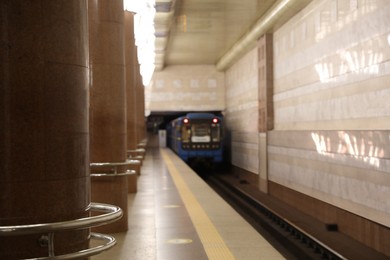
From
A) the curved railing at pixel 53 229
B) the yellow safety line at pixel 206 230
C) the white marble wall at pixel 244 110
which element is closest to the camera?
the curved railing at pixel 53 229

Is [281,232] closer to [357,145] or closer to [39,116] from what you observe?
[357,145]

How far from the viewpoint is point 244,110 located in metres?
25.7

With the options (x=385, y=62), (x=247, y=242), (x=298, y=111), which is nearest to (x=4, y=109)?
(x=247, y=242)

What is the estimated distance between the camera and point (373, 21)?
10.3 metres

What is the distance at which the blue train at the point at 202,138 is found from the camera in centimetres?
2734

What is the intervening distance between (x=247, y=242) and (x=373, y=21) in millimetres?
5644

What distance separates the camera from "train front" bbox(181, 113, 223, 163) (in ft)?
89.7

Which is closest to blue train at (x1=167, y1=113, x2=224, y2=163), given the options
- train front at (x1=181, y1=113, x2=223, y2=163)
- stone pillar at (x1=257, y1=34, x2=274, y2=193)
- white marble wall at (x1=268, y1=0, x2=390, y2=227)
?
train front at (x1=181, y1=113, x2=223, y2=163)

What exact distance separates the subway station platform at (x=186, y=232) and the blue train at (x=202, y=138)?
15432 millimetres

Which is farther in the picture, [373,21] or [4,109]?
[373,21]

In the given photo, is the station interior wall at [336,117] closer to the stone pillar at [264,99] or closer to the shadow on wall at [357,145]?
the shadow on wall at [357,145]

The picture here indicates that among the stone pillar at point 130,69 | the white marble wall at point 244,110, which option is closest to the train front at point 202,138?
the white marble wall at point 244,110

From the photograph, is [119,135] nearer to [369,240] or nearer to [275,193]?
[369,240]

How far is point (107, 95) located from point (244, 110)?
18886mm
